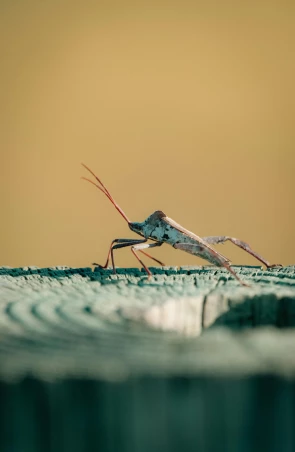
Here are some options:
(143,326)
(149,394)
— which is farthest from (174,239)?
(149,394)

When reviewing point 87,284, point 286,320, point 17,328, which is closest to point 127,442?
point 17,328

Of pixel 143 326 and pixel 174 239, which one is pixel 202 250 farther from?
pixel 143 326

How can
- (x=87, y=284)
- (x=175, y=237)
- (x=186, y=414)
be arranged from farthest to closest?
1. (x=175, y=237)
2. (x=87, y=284)
3. (x=186, y=414)

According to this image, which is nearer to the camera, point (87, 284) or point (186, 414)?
point (186, 414)

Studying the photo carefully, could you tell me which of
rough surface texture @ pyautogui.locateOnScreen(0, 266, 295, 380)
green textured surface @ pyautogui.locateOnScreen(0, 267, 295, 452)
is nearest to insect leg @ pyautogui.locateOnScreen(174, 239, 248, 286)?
rough surface texture @ pyautogui.locateOnScreen(0, 266, 295, 380)

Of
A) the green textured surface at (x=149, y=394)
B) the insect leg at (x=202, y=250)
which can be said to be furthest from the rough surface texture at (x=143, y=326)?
the insect leg at (x=202, y=250)

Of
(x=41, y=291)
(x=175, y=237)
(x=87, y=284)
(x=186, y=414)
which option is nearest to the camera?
(x=186, y=414)

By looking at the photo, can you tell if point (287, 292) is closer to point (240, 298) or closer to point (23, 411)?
point (240, 298)

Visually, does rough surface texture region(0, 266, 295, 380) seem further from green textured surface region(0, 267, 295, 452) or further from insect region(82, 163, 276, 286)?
insect region(82, 163, 276, 286)

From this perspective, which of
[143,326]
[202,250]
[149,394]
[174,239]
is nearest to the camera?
[149,394]
